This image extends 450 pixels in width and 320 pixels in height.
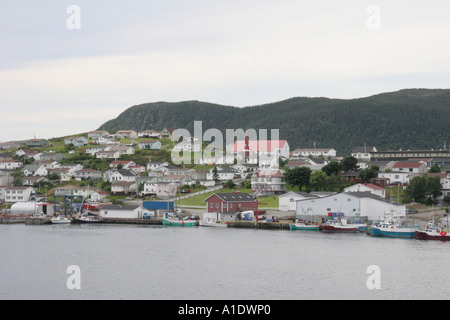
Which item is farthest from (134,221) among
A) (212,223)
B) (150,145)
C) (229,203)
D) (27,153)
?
(27,153)

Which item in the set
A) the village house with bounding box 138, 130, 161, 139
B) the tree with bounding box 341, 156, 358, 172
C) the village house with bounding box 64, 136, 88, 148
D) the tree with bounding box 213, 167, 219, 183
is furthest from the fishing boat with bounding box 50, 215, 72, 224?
the village house with bounding box 138, 130, 161, 139

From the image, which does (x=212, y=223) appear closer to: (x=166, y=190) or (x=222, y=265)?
(x=166, y=190)

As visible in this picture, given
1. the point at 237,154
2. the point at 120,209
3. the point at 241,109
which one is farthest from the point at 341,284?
the point at 241,109

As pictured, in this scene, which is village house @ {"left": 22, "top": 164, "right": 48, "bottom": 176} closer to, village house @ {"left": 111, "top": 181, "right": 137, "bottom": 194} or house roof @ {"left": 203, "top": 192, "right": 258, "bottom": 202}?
village house @ {"left": 111, "top": 181, "right": 137, "bottom": 194}

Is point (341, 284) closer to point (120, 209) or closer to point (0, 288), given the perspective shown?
point (0, 288)

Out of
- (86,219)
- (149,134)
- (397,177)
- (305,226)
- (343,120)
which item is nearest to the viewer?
(305,226)

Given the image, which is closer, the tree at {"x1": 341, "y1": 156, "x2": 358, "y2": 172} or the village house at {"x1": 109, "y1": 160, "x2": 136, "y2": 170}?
the tree at {"x1": 341, "y1": 156, "x2": 358, "y2": 172}
